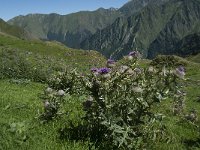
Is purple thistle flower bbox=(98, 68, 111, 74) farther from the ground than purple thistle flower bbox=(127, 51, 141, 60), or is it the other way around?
purple thistle flower bbox=(127, 51, 141, 60)

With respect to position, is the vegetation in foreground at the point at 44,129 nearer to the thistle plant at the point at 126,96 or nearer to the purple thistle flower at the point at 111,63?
the thistle plant at the point at 126,96

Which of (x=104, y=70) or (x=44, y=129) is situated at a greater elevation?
(x=104, y=70)

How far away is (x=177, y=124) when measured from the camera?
12.4 metres


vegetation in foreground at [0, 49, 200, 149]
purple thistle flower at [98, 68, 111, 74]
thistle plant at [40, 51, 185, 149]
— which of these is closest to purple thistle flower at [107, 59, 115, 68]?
thistle plant at [40, 51, 185, 149]

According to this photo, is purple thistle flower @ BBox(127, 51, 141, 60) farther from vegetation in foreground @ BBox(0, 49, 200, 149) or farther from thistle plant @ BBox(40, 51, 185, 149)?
vegetation in foreground @ BBox(0, 49, 200, 149)

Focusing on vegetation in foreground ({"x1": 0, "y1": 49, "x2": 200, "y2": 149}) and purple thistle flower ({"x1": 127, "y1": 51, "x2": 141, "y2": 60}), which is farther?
purple thistle flower ({"x1": 127, "y1": 51, "x2": 141, "y2": 60})

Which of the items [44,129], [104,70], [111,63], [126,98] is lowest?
[44,129]

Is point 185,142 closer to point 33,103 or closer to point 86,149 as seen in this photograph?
point 86,149

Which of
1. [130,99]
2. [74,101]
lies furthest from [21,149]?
[74,101]

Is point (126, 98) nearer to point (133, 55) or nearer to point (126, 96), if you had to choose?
point (126, 96)

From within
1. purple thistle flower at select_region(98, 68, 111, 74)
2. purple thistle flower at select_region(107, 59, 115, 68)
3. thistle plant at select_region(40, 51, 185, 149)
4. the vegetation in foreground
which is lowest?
the vegetation in foreground

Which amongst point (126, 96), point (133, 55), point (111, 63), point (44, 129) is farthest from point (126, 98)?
point (44, 129)

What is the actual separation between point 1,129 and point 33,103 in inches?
162

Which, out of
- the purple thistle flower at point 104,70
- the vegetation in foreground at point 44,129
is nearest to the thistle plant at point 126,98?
the purple thistle flower at point 104,70
